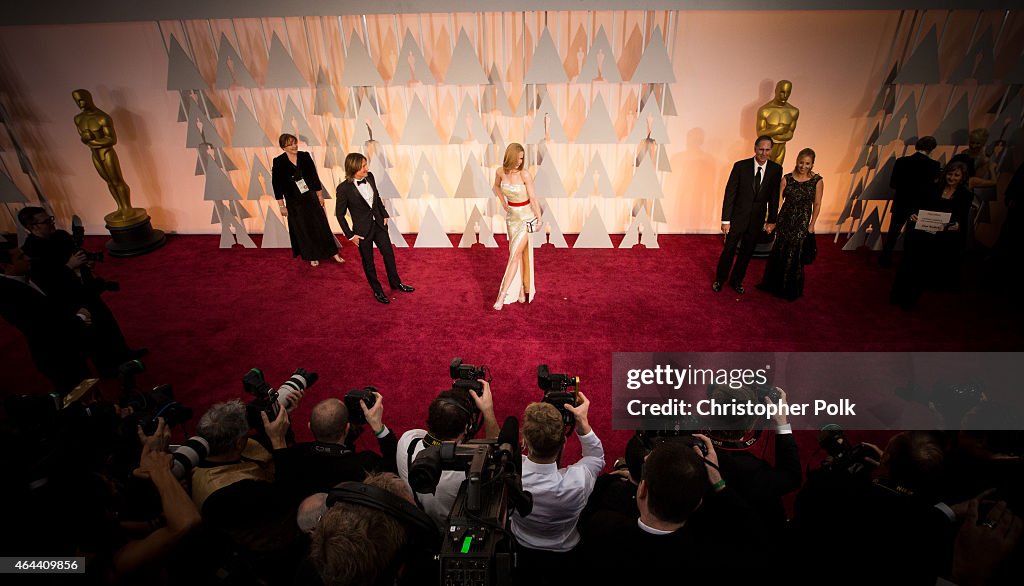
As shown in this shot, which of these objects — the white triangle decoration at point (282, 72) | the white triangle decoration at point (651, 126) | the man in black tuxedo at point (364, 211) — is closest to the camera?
the man in black tuxedo at point (364, 211)

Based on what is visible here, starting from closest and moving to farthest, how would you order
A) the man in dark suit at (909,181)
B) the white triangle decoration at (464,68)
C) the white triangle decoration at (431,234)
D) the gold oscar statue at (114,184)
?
the man in dark suit at (909,181)
the white triangle decoration at (464,68)
the gold oscar statue at (114,184)
the white triangle decoration at (431,234)

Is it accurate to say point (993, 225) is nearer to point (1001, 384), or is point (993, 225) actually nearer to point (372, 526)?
point (1001, 384)

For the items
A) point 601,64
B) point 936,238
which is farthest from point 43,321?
point 936,238

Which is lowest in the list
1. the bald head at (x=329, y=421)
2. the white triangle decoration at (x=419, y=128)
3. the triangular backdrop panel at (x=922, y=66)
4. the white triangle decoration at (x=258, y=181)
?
the bald head at (x=329, y=421)

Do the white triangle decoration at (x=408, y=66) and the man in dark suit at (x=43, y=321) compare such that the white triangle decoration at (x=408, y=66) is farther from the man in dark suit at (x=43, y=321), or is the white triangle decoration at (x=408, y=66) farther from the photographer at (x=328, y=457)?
the photographer at (x=328, y=457)

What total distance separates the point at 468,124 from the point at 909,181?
4293 mm

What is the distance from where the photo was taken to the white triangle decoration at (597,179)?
5.57 metres

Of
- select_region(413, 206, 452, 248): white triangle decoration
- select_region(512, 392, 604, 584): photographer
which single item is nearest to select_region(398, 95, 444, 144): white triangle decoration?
select_region(413, 206, 452, 248): white triangle decoration

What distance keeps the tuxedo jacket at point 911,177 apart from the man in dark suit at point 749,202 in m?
1.37

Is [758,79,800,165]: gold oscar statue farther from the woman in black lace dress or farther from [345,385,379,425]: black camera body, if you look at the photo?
[345,385,379,425]: black camera body

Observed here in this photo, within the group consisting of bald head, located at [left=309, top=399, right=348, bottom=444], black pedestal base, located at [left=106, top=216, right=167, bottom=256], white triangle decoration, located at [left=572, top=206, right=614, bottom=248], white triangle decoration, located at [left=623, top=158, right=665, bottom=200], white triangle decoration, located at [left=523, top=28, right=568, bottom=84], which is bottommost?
white triangle decoration, located at [left=572, top=206, right=614, bottom=248]

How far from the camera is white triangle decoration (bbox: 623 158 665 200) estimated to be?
546cm

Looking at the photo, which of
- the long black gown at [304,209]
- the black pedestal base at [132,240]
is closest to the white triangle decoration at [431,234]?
the long black gown at [304,209]

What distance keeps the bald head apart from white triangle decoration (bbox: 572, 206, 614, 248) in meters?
4.17
